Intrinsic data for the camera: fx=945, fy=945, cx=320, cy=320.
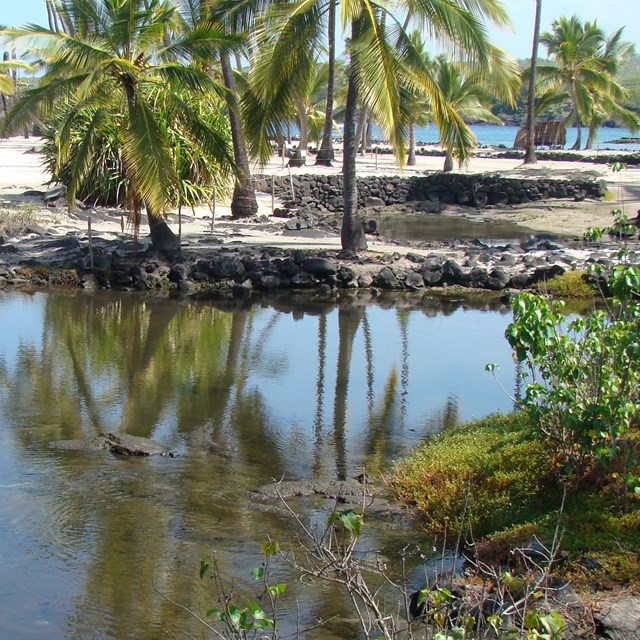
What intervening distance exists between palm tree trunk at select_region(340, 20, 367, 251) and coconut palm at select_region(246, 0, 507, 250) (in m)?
1.23

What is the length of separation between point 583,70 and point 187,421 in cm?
4229

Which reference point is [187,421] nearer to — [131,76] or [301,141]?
[131,76]

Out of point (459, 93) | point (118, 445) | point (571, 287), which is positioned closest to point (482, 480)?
point (118, 445)

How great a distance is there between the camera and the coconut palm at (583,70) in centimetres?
4756

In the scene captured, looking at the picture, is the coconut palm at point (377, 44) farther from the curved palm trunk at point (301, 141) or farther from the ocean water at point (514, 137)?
the ocean water at point (514, 137)

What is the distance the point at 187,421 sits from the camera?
35.3 feet

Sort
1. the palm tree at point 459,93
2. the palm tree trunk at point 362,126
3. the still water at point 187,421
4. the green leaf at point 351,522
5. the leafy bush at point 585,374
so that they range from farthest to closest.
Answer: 1. the palm tree trunk at point 362,126
2. the palm tree at point 459,93
3. the leafy bush at point 585,374
4. the still water at point 187,421
5. the green leaf at point 351,522

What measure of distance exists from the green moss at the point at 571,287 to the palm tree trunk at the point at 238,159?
22.0 ft

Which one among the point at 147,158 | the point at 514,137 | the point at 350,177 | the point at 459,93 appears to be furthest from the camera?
the point at 514,137

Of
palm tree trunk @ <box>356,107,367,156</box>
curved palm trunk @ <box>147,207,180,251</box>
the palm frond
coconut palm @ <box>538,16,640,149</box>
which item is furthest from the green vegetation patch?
coconut palm @ <box>538,16,640,149</box>

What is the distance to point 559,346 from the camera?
7445mm

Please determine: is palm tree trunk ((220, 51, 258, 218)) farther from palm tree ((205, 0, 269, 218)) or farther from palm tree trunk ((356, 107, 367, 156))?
palm tree trunk ((356, 107, 367, 156))

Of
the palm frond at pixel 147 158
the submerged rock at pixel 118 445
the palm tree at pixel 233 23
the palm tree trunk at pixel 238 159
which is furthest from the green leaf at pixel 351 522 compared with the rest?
the palm tree trunk at pixel 238 159

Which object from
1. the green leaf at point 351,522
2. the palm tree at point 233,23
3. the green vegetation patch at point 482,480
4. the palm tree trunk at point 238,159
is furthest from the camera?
the palm tree trunk at point 238,159
